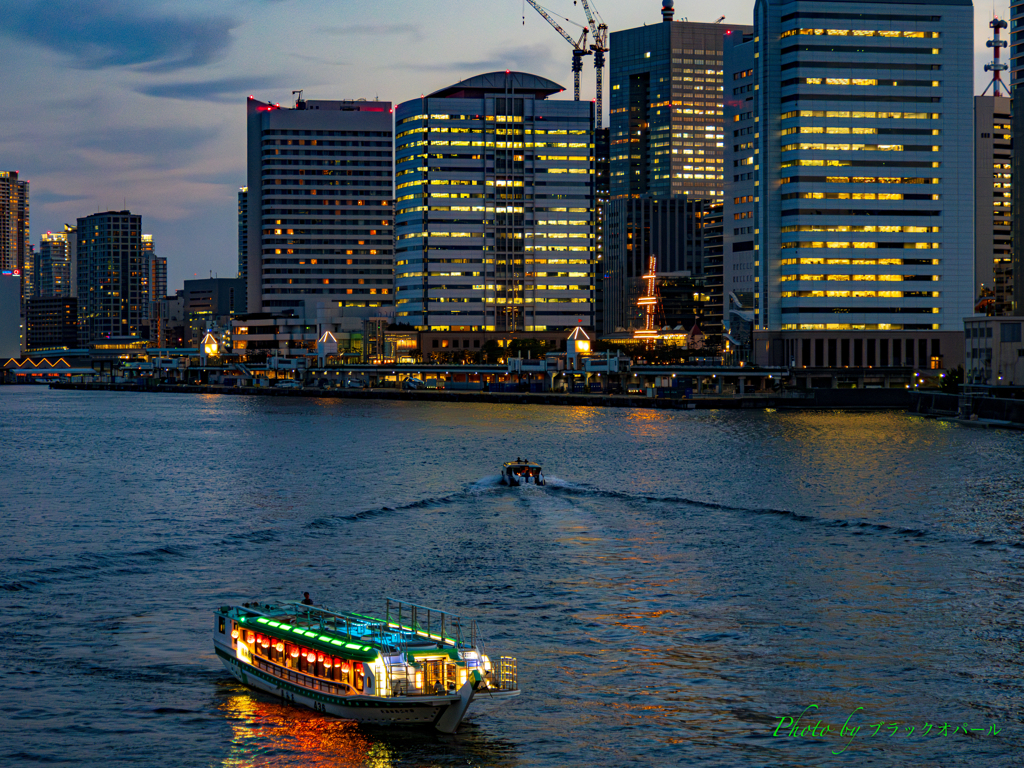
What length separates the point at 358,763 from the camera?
36906 mm

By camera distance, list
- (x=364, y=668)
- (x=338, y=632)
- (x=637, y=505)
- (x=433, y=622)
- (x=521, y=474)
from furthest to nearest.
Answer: (x=521, y=474) → (x=637, y=505) → (x=433, y=622) → (x=338, y=632) → (x=364, y=668)

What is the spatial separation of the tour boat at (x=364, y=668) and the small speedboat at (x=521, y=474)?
59.0 meters

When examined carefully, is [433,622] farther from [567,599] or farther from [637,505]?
[637,505]

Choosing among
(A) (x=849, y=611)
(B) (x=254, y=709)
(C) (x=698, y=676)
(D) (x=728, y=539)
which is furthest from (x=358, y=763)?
(D) (x=728, y=539)

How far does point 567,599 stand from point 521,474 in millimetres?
47145

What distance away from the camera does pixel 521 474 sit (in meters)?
105

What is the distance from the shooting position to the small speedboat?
10406 centimetres

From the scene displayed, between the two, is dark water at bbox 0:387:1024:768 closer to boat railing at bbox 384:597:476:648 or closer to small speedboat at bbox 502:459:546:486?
boat railing at bbox 384:597:476:648

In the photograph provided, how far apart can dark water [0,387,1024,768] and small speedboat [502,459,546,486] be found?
183 cm

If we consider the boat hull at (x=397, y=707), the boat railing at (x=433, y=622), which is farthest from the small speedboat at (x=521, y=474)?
the boat hull at (x=397, y=707)

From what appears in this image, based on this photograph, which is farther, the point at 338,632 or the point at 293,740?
the point at 338,632

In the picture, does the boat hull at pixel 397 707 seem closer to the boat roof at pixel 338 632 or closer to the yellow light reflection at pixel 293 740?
the yellow light reflection at pixel 293 740

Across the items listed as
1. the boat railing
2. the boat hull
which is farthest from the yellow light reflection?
the boat railing

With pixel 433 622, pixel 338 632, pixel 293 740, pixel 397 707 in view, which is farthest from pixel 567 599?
pixel 293 740
